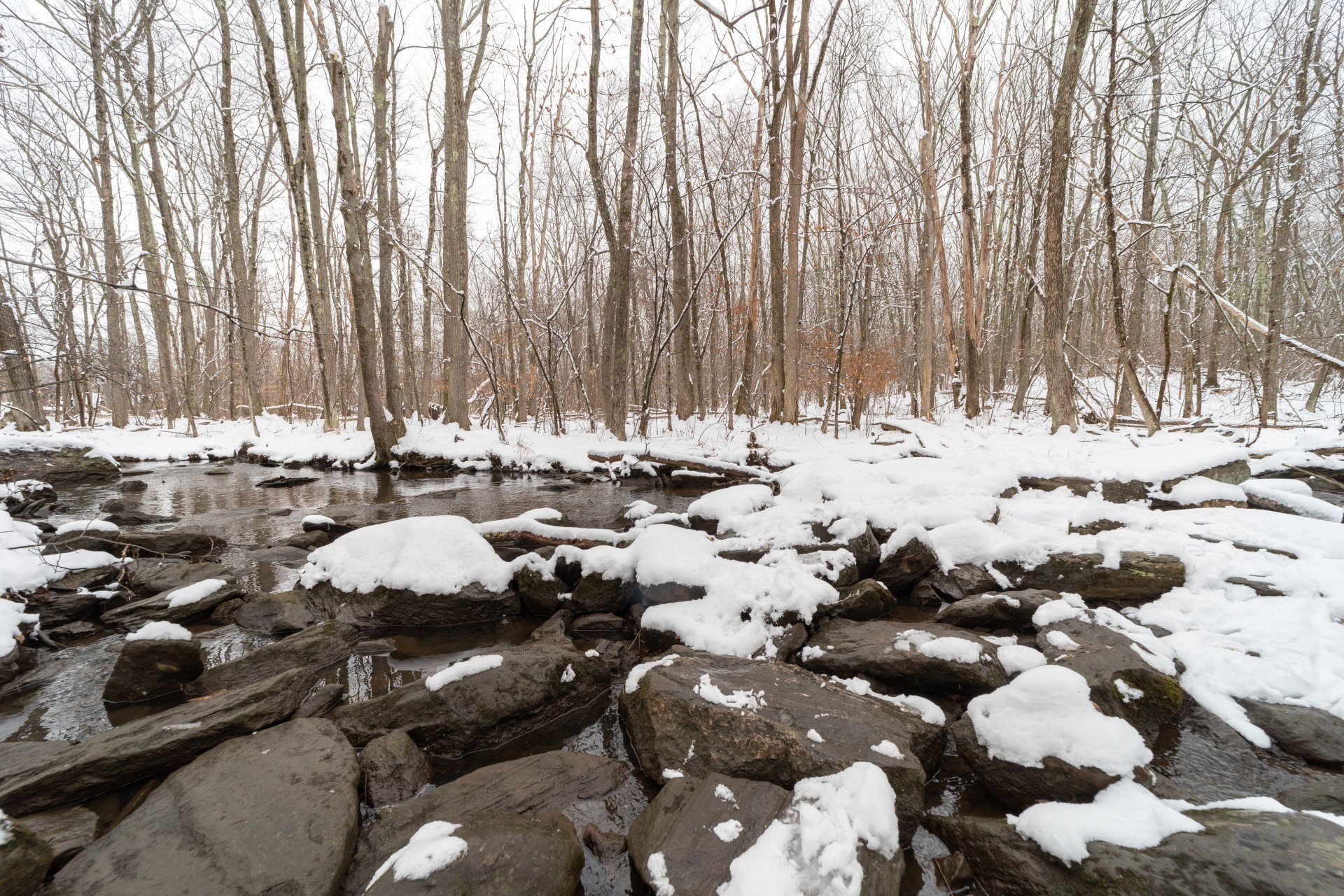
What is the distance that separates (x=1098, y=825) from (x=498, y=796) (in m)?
2.32

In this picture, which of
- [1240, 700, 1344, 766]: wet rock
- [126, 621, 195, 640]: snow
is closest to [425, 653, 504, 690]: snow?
[126, 621, 195, 640]: snow

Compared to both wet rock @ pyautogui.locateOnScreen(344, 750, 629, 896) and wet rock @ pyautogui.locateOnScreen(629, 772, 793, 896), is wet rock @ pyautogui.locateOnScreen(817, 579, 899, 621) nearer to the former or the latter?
wet rock @ pyautogui.locateOnScreen(629, 772, 793, 896)

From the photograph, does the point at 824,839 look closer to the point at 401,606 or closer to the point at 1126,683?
the point at 1126,683

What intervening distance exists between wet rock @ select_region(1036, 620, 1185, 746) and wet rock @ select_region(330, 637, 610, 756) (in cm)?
274

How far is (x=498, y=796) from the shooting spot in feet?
7.64

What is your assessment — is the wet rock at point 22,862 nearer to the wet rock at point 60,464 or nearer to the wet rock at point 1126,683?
the wet rock at point 1126,683

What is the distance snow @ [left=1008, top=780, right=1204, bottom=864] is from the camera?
1839 millimetres

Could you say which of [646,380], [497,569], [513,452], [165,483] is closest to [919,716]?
[497,569]

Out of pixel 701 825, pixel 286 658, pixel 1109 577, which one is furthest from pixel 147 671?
pixel 1109 577

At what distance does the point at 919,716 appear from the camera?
2705 millimetres

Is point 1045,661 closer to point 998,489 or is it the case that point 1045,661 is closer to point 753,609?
point 753,609

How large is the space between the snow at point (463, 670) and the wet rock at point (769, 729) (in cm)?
79

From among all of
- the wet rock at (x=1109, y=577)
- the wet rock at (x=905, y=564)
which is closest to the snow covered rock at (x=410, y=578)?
the wet rock at (x=905, y=564)

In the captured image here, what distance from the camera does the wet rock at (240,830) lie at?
71.7 inches
